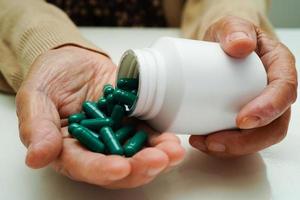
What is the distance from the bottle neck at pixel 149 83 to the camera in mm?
425

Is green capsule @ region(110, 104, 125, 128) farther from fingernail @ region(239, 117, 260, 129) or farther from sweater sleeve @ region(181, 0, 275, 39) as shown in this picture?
sweater sleeve @ region(181, 0, 275, 39)

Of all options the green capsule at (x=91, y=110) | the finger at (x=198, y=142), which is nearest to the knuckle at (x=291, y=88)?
the finger at (x=198, y=142)

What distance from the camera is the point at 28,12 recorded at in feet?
2.27

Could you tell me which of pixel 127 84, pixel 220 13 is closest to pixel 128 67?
pixel 127 84

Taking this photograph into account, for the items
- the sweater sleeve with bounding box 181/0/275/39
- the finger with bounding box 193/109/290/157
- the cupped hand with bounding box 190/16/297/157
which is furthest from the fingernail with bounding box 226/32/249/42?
the sweater sleeve with bounding box 181/0/275/39

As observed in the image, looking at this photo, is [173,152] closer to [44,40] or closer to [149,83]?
[149,83]

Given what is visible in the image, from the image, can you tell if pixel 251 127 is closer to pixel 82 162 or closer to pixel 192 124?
pixel 192 124

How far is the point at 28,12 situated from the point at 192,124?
38 centimetres

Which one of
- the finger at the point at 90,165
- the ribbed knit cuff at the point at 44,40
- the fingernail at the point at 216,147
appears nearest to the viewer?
the finger at the point at 90,165

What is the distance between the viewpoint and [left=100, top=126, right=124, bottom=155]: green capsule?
1.36 ft

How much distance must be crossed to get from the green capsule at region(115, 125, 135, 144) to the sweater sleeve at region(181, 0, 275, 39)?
27cm

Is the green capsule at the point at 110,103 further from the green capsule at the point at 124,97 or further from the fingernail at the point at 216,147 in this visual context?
the fingernail at the point at 216,147

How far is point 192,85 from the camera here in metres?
0.42

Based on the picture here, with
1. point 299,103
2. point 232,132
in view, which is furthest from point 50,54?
point 299,103
